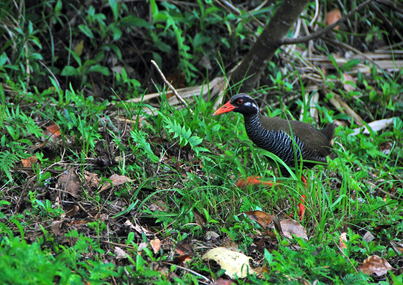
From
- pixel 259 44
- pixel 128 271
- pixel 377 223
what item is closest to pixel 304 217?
pixel 377 223

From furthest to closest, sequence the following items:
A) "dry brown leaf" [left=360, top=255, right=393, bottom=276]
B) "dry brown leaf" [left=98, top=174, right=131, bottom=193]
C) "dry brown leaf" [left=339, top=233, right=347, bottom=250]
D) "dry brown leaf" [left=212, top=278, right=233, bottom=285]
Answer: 1. "dry brown leaf" [left=98, top=174, right=131, bottom=193]
2. "dry brown leaf" [left=339, top=233, right=347, bottom=250]
3. "dry brown leaf" [left=360, top=255, right=393, bottom=276]
4. "dry brown leaf" [left=212, top=278, right=233, bottom=285]

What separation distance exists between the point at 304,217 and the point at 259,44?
238 cm

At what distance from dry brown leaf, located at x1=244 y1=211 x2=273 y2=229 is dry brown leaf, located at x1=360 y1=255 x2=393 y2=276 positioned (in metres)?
0.72

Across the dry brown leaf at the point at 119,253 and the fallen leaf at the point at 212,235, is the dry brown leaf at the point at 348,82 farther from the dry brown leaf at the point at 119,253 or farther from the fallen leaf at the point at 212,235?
the dry brown leaf at the point at 119,253

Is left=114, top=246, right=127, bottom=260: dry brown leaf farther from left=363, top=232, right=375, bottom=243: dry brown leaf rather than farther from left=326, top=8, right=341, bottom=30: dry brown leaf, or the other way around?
left=326, top=8, right=341, bottom=30: dry brown leaf

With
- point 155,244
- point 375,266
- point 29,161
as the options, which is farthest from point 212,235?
point 29,161

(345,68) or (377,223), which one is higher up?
(345,68)

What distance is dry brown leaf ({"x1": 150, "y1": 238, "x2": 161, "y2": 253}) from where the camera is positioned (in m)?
2.72

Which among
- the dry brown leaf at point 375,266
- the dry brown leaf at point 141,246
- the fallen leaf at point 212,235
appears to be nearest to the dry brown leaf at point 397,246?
the dry brown leaf at point 375,266

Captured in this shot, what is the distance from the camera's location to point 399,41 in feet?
23.2

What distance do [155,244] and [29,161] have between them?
137 centimetres

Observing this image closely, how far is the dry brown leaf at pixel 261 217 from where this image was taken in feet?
10.1

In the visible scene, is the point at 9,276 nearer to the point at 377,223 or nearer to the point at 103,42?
the point at 377,223

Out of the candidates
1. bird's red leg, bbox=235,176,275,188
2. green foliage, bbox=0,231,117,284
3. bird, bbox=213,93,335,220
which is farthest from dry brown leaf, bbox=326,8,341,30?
green foliage, bbox=0,231,117,284
